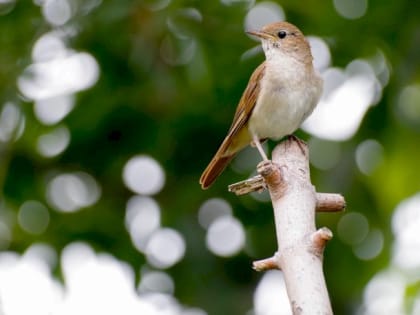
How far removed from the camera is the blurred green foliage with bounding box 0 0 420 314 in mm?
6277

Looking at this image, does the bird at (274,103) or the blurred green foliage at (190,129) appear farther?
the blurred green foliage at (190,129)

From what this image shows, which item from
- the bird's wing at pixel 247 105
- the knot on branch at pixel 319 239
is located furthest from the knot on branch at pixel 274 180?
the bird's wing at pixel 247 105

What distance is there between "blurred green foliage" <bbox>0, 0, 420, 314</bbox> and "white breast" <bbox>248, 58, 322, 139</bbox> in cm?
97

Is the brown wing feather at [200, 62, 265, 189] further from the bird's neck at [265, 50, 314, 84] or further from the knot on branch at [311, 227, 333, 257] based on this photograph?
the knot on branch at [311, 227, 333, 257]

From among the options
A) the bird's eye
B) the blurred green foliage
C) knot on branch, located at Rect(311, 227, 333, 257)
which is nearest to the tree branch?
knot on branch, located at Rect(311, 227, 333, 257)

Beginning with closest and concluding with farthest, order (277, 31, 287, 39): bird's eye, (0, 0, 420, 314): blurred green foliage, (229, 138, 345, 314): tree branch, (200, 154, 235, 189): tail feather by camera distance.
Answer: (229, 138, 345, 314): tree branch → (200, 154, 235, 189): tail feather → (277, 31, 287, 39): bird's eye → (0, 0, 420, 314): blurred green foliage

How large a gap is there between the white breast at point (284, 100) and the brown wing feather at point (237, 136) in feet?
0.11

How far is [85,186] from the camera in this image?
7219 millimetres

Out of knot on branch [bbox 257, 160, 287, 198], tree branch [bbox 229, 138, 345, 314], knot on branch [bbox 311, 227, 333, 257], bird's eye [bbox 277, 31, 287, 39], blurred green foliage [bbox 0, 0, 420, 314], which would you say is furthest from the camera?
blurred green foliage [bbox 0, 0, 420, 314]

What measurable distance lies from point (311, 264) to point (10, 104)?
4.21 meters

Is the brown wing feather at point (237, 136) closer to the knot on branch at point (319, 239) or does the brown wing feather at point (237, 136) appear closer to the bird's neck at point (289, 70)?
the bird's neck at point (289, 70)

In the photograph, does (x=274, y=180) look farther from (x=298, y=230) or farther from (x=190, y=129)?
(x=190, y=129)

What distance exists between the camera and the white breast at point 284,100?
5.07 m

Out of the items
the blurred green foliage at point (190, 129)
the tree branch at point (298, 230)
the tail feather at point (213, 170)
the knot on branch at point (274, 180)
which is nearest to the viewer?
the tree branch at point (298, 230)
